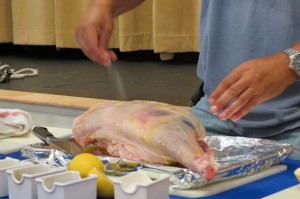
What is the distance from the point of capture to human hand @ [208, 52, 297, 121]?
82 centimetres

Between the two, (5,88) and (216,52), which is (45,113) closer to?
(5,88)

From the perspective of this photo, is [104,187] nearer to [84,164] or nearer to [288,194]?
[84,164]

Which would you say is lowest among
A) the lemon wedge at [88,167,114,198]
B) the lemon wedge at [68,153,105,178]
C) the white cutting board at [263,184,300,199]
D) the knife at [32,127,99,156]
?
the knife at [32,127,99,156]

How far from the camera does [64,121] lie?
5.81ft

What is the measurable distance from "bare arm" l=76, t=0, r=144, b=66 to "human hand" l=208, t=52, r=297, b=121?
28 cm

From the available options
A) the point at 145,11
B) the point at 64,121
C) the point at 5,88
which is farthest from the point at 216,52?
the point at 145,11

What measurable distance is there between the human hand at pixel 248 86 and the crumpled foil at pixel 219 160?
0.21 ft

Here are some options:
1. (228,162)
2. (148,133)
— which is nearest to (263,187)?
(228,162)

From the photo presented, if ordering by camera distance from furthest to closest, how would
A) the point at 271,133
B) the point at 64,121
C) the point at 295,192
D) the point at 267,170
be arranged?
the point at 64,121
the point at 271,133
the point at 267,170
the point at 295,192

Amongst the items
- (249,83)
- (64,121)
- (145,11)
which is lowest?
(64,121)

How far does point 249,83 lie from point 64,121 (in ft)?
3.26

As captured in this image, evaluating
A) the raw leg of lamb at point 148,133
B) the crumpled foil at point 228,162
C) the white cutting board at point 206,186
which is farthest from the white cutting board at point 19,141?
the crumpled foil at point 228,162

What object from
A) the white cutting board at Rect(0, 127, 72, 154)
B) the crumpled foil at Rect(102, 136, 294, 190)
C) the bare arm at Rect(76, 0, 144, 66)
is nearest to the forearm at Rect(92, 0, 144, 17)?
the bare arm at Rect(76, 0, 144, 66)

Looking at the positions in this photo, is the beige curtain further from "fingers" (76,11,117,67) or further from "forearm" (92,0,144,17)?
"fingers" (76,11,117,67)
